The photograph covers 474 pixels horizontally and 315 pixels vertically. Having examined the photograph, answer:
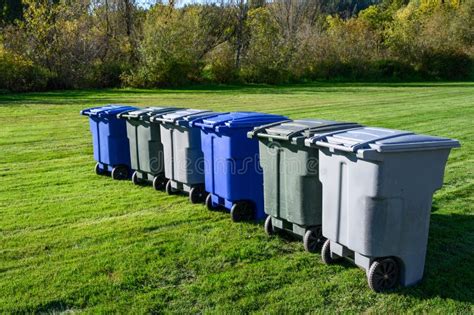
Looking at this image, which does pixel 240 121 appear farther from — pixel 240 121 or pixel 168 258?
pixel 168 258

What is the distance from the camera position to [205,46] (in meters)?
38.3

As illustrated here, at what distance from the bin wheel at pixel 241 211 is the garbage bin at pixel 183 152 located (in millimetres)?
913

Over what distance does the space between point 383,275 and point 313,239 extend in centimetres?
95

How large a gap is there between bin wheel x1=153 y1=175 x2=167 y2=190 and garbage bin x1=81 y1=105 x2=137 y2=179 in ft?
3.43

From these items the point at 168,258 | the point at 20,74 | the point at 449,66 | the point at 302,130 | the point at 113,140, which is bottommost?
the point at 168,258

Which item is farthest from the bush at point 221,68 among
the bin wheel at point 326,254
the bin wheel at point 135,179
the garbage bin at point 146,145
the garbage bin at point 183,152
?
the bin wheel at point 326,254

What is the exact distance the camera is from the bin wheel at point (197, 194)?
7059mm

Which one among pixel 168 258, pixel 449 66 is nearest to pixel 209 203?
pixel 168 258

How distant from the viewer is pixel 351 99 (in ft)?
76.8

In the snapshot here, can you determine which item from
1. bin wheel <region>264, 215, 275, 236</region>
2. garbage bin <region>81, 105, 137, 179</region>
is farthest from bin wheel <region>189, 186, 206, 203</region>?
garbage bin <region>81, 105, 137, 179</region>

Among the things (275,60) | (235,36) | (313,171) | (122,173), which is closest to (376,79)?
(275,60)

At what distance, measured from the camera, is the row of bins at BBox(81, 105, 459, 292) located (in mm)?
4246

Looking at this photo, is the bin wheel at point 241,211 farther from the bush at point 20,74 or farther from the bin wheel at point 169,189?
the bush at point 20,74

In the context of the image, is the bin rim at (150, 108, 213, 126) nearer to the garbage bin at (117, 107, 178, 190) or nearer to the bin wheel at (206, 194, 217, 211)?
the garbage bin at (117, 107, 178, 190)
